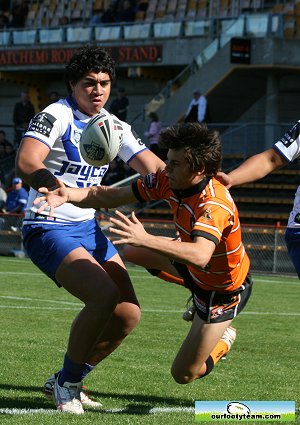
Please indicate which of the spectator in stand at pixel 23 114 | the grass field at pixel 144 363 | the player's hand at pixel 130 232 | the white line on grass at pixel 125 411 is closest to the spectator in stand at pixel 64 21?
the spectator in stand at pixel 23 114

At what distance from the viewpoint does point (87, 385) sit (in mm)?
7352

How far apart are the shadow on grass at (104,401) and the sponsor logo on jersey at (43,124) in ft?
5.57

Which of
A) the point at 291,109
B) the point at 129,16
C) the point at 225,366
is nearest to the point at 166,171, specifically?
the point at 225,366

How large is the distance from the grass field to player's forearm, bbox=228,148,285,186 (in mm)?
1457

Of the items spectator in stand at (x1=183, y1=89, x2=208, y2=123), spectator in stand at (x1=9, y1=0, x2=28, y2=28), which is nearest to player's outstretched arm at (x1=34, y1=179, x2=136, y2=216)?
spectator in stand at (x1=183, y1=89, x2=208, y2=123)

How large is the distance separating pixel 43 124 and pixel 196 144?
1190 mm

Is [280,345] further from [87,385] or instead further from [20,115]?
[20,115]

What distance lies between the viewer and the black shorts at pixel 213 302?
6496 millimetres

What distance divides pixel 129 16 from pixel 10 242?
9.34m

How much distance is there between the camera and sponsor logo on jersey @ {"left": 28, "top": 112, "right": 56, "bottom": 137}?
262 inches

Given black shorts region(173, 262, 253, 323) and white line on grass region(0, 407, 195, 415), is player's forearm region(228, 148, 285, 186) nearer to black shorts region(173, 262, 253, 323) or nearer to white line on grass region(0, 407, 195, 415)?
black shorts region(173, 262, 253, 323)

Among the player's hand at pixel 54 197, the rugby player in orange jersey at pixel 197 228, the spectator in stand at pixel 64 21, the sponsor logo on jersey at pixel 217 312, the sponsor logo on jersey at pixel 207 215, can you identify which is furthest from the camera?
the spectator in stand at pixel 64 21

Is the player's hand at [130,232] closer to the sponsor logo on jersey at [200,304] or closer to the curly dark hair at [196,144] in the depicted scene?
the curly dark hair at [196,144]

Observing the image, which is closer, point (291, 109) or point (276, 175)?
point (276, 175)
